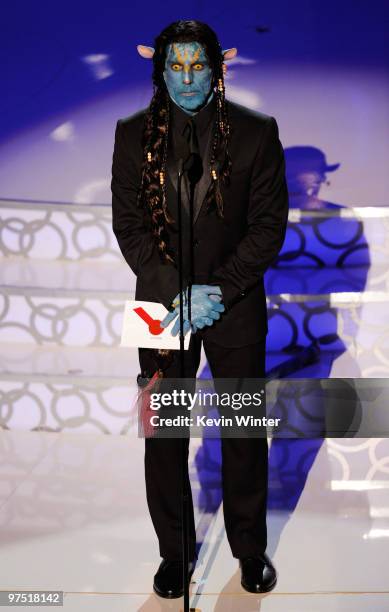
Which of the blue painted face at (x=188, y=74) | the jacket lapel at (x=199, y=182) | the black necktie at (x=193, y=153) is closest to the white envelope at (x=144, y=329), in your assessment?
the jacket lapel at (x=199, y=182)

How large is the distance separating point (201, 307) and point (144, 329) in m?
0.18

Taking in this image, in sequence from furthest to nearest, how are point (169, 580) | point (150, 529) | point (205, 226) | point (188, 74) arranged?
point (150, 529)
point (169, 580)
point (205, 226)
point (188, 74)

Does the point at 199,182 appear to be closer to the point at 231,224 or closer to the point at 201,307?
the point at 231,224

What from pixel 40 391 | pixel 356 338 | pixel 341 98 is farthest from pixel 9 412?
pixel 341 98

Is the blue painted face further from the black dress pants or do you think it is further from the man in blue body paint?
the black dress pants

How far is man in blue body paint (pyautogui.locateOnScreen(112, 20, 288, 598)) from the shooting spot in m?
2.38

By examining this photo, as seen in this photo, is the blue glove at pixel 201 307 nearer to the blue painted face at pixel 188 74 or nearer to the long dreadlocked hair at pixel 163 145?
the long dreadlocked hair at pixel 163 145

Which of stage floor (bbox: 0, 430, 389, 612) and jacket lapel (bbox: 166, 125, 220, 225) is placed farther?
stage floor (bbox: 0, 430, 389, 612)

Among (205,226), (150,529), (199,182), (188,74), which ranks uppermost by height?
(188,74)

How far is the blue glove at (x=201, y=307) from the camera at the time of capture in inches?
94.3

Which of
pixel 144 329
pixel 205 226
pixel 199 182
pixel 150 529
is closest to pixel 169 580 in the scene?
pixel 150 529

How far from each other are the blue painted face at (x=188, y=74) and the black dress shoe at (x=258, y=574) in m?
1.38

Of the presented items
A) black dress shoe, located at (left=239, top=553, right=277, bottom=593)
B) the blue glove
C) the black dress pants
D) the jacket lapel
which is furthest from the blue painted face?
black dress shoe, located at (left=239, top=553, right=277, bottom=593)

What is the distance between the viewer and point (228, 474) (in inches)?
101
